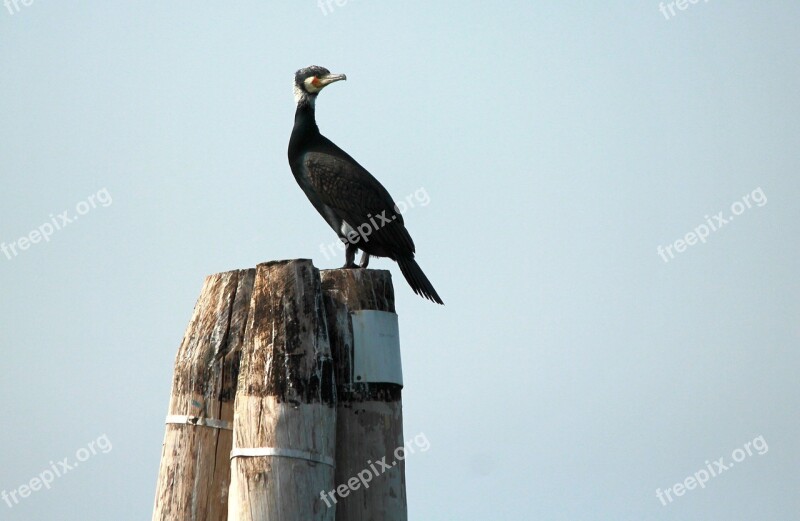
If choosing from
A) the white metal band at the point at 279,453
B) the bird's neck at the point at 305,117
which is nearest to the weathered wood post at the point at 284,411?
the white metal band at the point at 279,453

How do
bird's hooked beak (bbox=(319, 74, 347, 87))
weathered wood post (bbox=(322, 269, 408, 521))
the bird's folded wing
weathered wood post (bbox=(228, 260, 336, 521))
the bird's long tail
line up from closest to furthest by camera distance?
weathered wood post (bbox=(228, 260, 336, 521)), weathered wood post (bbox=(322, 269, 408, 521)), the bird's long tail, the bird's folded wing, bird's hooked beak (bbox=(319, 74, 347, 87))

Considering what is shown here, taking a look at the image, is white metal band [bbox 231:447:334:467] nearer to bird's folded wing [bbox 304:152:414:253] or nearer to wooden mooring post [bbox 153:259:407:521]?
wooden mooring post [bbox 153:259:407:521]

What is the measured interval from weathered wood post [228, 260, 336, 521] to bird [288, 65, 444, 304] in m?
3.85

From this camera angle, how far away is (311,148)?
862 cm

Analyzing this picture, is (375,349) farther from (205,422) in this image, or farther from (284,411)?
(205,422)

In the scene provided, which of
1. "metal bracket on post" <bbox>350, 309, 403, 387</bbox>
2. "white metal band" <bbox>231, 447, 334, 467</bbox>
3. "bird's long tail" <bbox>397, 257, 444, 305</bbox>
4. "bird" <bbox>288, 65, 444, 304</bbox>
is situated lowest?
"white metal band" <bbox>231, 447, 334, 467</bbox>

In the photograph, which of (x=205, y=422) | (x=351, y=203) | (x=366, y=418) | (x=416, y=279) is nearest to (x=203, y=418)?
(x=205, y=422)

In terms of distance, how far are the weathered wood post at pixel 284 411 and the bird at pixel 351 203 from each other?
385cm

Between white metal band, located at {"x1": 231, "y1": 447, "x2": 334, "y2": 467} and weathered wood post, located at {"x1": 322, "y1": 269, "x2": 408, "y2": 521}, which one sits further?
weathered wood post, located at {"x1": 322, "y1": 269, "x2": 408, "y2": 521}

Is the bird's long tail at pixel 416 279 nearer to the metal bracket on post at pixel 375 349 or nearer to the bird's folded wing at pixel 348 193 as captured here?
the bird's folded wing at pixel 348 193

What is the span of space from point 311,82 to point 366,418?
532 centimetres

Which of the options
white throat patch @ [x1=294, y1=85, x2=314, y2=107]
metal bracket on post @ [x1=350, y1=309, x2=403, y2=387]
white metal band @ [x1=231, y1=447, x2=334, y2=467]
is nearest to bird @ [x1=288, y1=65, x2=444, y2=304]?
white throat patch @ [x1=294, y1=85, x2=314, y2=107]

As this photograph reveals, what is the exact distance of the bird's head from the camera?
8.95 meters

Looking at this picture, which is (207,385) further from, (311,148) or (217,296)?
(311,148)
